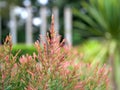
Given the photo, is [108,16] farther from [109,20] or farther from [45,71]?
[45,71]

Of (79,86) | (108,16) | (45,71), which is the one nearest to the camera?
(45,71)

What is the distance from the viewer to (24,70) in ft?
10.6

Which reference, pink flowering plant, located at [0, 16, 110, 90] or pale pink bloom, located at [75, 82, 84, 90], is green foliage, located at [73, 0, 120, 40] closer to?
pink flowering plant, located at [0, 16, 110, 90]

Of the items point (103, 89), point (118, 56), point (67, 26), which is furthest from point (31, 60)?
point (67, 26)

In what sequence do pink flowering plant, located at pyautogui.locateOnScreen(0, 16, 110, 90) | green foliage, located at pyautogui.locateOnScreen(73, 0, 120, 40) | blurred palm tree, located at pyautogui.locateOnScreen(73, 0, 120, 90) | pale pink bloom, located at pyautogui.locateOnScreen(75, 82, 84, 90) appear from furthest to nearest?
green foliage, located at pyautogui.locateOnScreen(73, 0, 120, 40), blurred palm tree, located at pyautogui.locateOnScreen(73, 0, 120, 90), pale pink bloom, located at pyautogui.locateOnScreen(75, 82, 84, 90), pink flowering plant, located at pyautogui.locateOnScreen(0, 16, 110, 90)

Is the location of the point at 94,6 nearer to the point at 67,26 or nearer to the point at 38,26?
the point at 67,26

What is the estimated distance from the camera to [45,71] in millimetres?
2971

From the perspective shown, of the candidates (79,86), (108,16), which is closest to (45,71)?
(79,86)

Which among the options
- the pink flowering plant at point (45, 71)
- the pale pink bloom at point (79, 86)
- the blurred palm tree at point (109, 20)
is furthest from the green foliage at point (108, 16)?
the pale pink bloom at point (79, 86)

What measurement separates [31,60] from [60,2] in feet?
104

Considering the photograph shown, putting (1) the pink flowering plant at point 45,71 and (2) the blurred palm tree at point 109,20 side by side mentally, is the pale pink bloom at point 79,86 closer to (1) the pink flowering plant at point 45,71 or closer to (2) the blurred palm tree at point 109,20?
(1) the pink flowering plant at point 45,71

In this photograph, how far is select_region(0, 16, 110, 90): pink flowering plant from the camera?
2971 mm

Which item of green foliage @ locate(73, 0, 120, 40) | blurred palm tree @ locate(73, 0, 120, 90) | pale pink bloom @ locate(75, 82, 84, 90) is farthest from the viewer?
green foliage @ locate(73, 0, 120, 40)

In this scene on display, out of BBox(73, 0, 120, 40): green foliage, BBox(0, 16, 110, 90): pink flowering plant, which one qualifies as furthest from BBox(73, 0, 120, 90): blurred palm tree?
BBox(0, 16, 110, 90): pink flowering plant
